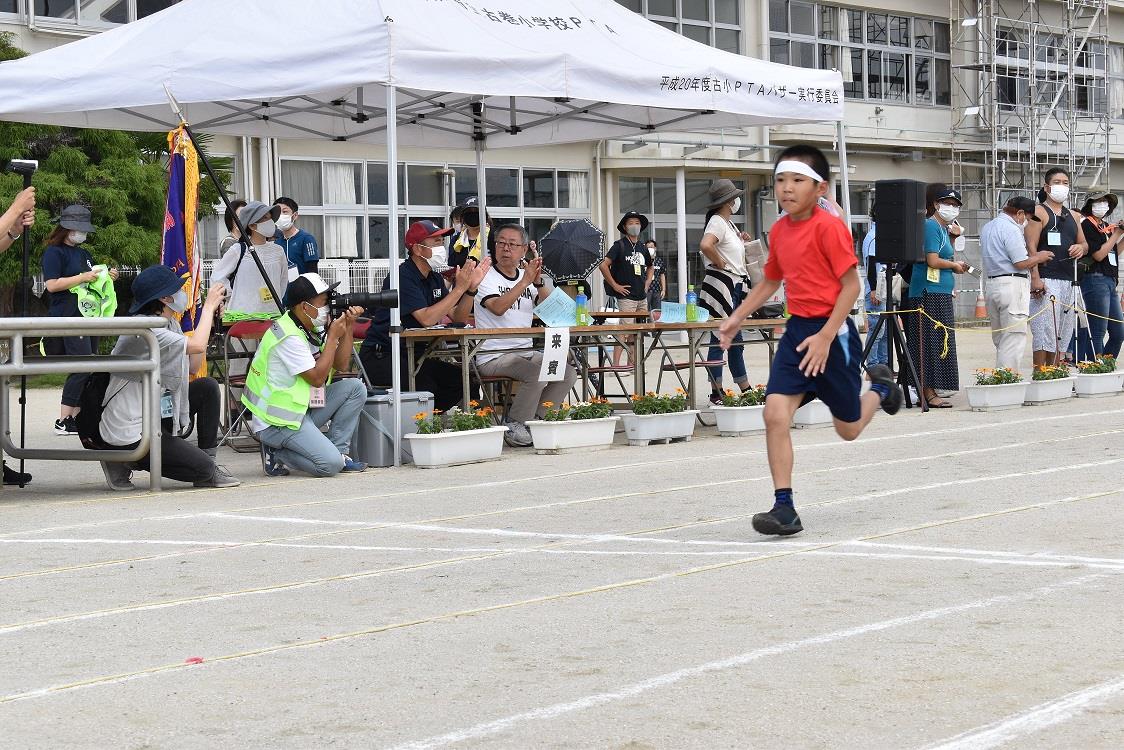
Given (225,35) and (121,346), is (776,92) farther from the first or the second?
(121,346)

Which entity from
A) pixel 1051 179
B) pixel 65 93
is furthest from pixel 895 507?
pixel 1051 179

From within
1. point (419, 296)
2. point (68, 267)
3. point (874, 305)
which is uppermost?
point (68, 267)

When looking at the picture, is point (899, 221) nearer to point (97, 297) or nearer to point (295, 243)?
point (295, 243)

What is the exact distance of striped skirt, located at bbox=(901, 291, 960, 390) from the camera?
48.8 ft

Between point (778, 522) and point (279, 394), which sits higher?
point (279, 394)

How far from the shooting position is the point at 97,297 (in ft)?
39.9

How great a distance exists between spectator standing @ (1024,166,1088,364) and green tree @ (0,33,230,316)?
1199 cm

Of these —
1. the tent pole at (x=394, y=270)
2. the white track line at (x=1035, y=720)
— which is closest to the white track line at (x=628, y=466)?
the tent pole at (x=394, y=270)

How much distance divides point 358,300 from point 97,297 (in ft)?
8.41

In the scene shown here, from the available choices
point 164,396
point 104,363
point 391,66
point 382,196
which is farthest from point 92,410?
point 382,196

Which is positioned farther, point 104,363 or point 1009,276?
point 1009,276

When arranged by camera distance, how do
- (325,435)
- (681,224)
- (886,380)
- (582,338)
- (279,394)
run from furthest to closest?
(681,224)
(582,338)
(325,435)
(279,394)
(886,380)

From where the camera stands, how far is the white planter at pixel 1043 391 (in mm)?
15180

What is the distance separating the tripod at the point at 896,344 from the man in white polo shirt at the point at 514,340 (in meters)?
3.55
